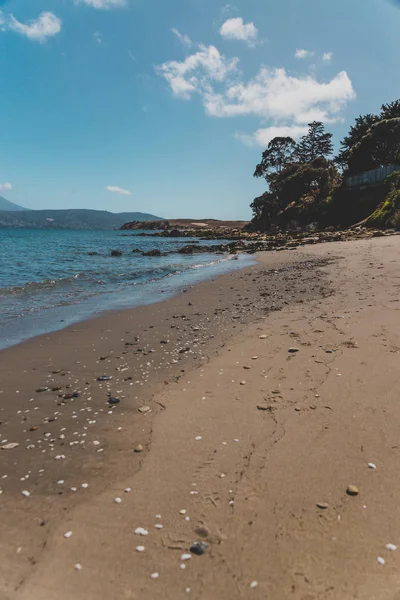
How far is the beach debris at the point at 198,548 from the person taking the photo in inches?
112

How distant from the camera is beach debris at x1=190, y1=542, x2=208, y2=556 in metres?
2.85

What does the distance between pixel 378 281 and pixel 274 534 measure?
12.0 m

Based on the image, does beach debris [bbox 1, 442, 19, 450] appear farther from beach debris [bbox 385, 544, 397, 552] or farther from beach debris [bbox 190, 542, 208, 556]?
beach debris [bbox 385, 544, 397, 552]

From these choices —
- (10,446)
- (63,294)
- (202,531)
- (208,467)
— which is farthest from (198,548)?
(63,294)

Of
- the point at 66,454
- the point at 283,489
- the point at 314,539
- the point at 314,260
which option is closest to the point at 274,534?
the point at 314,539

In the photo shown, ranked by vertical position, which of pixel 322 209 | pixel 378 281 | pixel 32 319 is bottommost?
pixel 32 319

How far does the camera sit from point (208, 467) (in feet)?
12.7

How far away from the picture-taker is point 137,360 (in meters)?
7.27

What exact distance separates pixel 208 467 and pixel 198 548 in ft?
3.33

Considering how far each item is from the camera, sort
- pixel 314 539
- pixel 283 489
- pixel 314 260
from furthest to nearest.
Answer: pixel 314 260, pixel 283 489, pixel 314 539

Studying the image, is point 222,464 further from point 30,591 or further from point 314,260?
point 314,260

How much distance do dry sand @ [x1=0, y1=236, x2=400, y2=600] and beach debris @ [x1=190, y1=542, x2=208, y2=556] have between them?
5 cm

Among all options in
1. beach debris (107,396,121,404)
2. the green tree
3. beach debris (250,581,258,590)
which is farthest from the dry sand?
the green tree

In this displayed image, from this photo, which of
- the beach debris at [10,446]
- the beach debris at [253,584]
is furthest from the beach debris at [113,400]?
the beach debris at [253,584]
